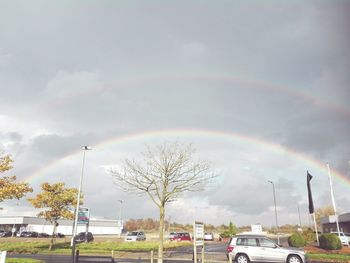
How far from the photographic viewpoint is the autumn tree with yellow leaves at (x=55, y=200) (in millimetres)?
35031

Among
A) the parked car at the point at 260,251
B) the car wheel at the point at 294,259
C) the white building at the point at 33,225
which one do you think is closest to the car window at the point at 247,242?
the parked car at the point at 260,251

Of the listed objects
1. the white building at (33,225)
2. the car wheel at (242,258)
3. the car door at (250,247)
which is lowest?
the car wheel at (242,258)

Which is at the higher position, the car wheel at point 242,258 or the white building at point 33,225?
the white building at point 33,225

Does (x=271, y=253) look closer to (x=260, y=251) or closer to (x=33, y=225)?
(x=260, y=251)

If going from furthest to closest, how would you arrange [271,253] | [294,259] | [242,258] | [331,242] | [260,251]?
[331,242] → [242,258] → [260,251] → [271,253] → [294,259]

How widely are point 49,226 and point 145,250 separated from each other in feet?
202

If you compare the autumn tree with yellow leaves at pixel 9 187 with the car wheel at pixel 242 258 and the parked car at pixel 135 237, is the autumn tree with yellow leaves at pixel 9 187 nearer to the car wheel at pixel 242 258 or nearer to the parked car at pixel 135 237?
the car wheel at pixel 242 258

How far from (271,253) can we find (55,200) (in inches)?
939

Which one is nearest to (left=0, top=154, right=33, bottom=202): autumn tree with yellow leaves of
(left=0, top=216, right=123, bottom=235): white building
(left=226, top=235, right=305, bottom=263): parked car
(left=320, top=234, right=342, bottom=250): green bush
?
(left=226, top=235, right=305, bottom=263): parked car

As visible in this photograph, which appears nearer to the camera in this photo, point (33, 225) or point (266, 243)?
point (266, 243)

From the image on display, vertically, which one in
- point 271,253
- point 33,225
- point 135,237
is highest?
point 33,225

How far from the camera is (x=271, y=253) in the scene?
67.4ft

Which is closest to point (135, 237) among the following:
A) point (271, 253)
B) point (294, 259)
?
point (271, 253)

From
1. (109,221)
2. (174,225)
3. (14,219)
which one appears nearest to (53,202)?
(14,219)
